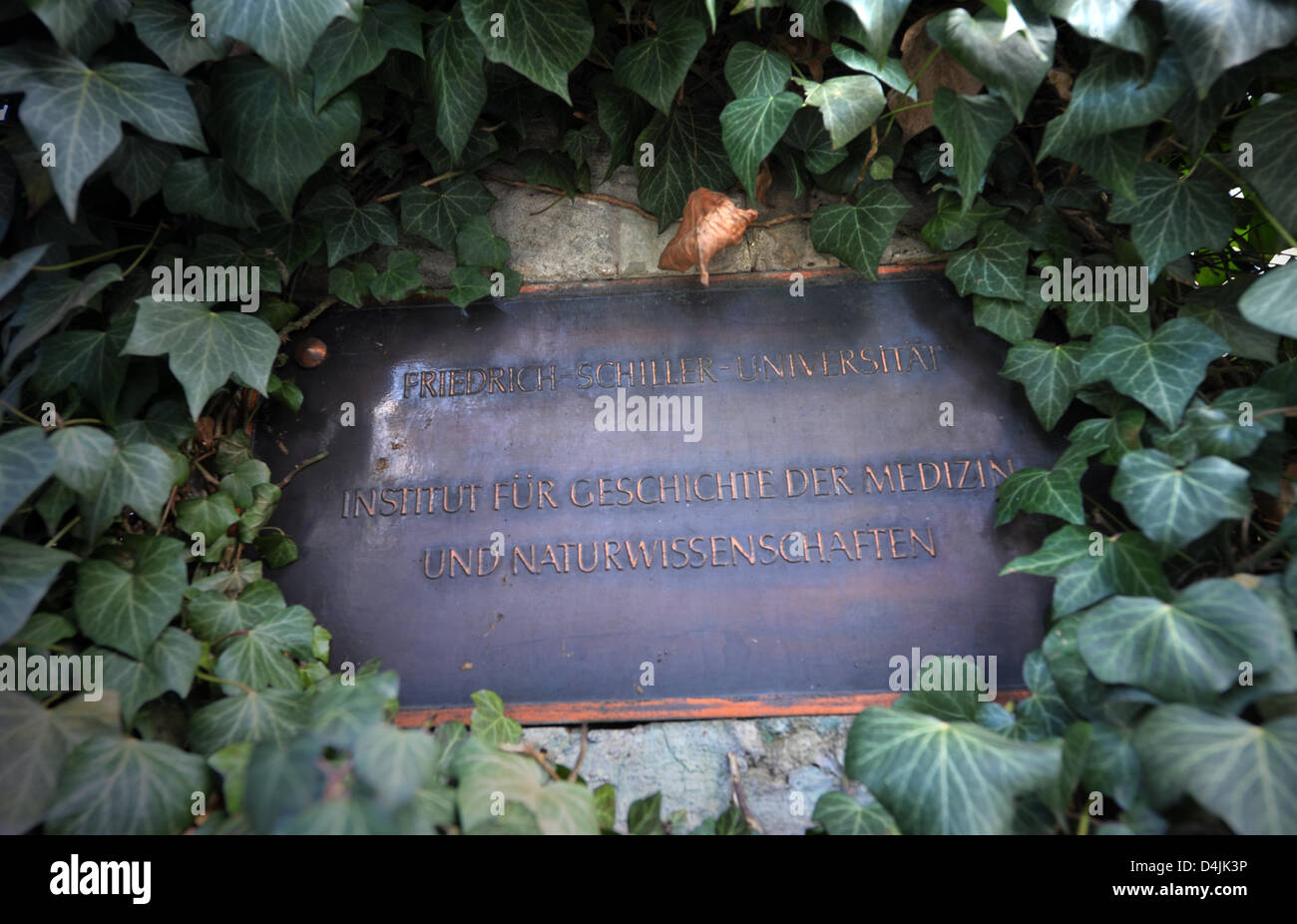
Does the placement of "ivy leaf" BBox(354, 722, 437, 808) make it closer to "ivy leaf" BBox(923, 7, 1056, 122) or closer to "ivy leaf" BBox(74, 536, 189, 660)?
"ivy leaf" BBox(74, 536, 189, 660)

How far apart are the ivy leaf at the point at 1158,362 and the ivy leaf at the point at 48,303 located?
2215mm

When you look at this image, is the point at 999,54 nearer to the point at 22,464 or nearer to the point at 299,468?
the point at 299,468

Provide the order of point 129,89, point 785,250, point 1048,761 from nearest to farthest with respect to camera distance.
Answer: point 1048,761
point 129,89
point 785,250

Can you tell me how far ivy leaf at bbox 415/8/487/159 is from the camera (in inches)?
81.7

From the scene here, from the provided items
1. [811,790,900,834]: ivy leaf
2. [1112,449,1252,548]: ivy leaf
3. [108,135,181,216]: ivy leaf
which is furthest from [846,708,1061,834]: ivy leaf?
[108,135,181,216]: ivy leaf

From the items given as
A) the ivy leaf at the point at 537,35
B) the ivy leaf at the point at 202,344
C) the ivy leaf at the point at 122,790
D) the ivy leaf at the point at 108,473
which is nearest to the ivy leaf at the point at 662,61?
the ivy leaf at the point at 537,35

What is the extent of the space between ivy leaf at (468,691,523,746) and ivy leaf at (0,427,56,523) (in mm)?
943

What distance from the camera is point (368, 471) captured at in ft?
7.20

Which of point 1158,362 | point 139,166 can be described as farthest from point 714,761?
point 139,166

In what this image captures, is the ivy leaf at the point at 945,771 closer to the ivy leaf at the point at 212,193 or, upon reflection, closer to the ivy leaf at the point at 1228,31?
the ivy leaf at the point at 1228,31

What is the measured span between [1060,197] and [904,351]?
1.84 feet

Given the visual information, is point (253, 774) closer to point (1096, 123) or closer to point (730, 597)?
point (730, 597)

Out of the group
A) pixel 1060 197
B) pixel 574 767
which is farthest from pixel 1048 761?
pixel 1060 197
